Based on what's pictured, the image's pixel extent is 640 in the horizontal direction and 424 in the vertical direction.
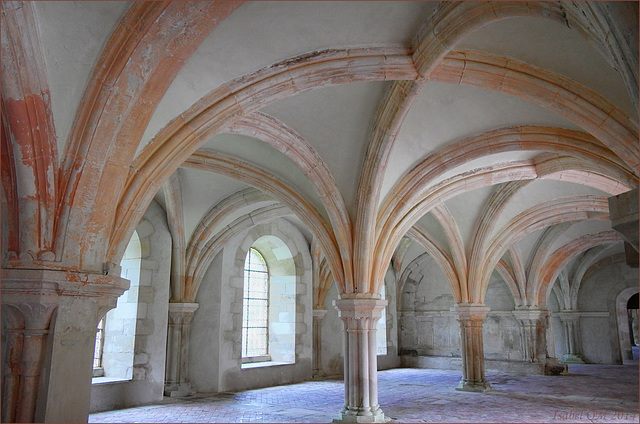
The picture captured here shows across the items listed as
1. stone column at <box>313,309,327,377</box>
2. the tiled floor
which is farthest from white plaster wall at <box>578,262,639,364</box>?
stone column at <box>313,309,327,377</box>

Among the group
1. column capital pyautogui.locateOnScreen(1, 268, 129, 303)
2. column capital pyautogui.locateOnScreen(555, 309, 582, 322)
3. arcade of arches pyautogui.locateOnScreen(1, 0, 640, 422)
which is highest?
arcade of arches pyautogui.locateOnScreen(1, 0, 640, 422)

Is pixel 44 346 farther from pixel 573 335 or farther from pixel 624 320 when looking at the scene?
pixel 624 320

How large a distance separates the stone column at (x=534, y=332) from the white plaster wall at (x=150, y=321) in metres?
9.01

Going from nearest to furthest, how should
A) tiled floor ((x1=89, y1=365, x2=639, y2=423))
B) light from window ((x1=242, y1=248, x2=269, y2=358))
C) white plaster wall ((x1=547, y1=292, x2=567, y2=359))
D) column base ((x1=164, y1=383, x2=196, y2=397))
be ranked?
1. tiled floor ((x1=89, y1=365, x2=639, y2=423))
2. column base ((x1=164, y1=383, x2=196, y2=397))
3. light from window ((x1=242, y1=248, x2=269, y2=358))
4. white plaster wall ((x1=547, y1=292, x2=567, y2=359))

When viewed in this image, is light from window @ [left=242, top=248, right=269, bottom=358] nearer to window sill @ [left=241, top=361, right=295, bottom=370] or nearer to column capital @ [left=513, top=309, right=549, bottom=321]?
window sill @ [left=241, top=361, right=295, bottom=370]

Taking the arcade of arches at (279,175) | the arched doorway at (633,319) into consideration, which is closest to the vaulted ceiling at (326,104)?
the arcade of arches at (279,175)

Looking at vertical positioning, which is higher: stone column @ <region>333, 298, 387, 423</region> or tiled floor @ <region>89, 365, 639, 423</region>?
stone column @ <region>333, 298, 387, 423</region>

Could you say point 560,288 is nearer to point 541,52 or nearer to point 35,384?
point 541,52

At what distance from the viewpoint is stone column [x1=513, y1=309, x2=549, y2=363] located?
1311cm

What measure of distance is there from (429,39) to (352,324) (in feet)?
13.3

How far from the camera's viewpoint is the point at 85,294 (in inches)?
138

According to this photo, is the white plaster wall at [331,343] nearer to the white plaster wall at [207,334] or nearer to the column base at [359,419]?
the white plaster wall at [207,334]

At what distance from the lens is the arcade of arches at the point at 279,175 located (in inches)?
133

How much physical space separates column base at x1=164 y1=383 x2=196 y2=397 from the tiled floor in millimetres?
284
